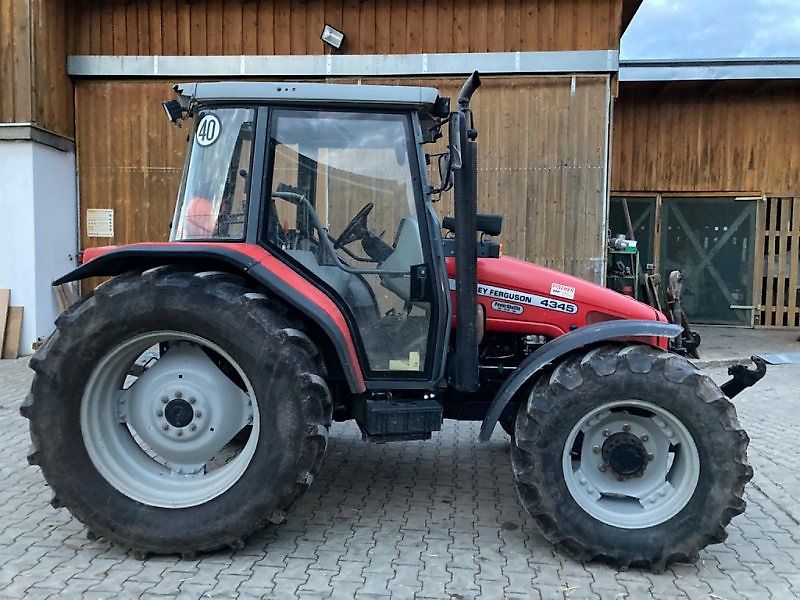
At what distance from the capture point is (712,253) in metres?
12.1

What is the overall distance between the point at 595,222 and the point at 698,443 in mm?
6046

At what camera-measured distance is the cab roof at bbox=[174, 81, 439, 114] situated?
338cm

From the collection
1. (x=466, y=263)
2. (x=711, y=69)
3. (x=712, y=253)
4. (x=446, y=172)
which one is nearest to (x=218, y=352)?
(x=466, y=263)

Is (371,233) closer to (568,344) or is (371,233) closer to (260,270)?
(260,270)

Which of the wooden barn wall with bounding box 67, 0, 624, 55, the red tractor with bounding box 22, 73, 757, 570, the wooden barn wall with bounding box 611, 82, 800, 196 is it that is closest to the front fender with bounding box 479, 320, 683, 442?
the red tractor with bounding box 22, 73, 757, 570

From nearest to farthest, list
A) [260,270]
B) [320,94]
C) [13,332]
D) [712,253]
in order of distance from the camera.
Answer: [260,270] → [320,94] → [13,332] → [712,253]

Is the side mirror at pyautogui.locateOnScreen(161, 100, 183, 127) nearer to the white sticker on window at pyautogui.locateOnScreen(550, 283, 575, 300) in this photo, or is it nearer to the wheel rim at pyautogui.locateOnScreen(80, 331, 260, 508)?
the wheel rim at pyautogui.locateOnScreen(80, 331, 260, 508)

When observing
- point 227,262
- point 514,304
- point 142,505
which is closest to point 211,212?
point 227,262

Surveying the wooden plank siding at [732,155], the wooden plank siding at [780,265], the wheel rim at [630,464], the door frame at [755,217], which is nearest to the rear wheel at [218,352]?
the wheel rim at [630,464]

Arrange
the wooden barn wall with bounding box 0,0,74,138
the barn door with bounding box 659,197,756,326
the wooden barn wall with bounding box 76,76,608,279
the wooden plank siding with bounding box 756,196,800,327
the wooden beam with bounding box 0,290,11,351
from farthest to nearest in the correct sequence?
the barn door with bounding box 659,197,756,326 < the wooden plank siding with bounding box 756,196,800,327 < the wooden barn wall with bounding box 76,76,608,279 < the wooden beam with bounding box 0,290,11,351 < the wooden barn wall with bounding box 0,0,74,138

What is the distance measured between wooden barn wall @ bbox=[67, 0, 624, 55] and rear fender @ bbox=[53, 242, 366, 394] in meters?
6.41

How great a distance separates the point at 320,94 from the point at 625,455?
2445 mm

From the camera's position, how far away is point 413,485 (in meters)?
4.38

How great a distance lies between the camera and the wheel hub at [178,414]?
3.40 meters
